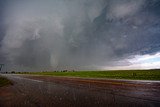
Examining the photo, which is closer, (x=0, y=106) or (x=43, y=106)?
(x=43, y=106)

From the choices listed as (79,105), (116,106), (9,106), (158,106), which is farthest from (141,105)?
(9,106)

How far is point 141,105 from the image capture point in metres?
7.58

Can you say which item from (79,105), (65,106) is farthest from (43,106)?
(79,105)

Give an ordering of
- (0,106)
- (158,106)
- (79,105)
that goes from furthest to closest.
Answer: (0,106)
(79,105)
(158,106)

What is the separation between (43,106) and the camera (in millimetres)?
7848

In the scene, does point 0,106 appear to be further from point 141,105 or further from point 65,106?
point 141,105

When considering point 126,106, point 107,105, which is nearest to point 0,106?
point 107,105

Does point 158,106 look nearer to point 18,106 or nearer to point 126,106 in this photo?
point 126,106

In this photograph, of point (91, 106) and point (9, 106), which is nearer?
point (91, 106)

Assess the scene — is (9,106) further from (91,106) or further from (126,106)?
(126,106)

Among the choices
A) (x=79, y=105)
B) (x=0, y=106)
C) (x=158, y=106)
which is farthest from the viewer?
(x=0, y=106)

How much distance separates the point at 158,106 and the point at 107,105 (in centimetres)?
223

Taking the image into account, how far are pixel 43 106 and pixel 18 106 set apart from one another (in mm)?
1302

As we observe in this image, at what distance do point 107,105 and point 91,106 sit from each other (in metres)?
0.78
